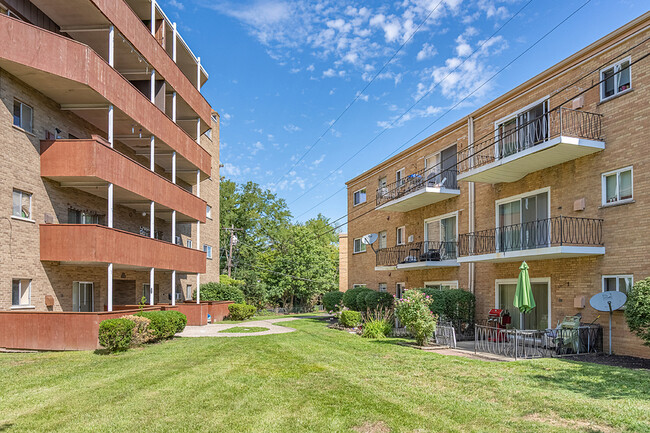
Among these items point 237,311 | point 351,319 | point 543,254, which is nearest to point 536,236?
point 543,254

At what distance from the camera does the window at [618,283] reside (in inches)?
500

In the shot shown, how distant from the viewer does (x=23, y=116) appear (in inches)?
615

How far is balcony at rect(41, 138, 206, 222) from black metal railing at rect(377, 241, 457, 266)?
11659 millimetres

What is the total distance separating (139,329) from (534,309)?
41.8ft

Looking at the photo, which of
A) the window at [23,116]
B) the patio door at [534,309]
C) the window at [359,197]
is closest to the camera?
the window at [23,116]

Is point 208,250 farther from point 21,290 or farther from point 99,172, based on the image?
point 21,290

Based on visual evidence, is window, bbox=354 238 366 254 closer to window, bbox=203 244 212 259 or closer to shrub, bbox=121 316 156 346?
window, bbox=203 244 212 259

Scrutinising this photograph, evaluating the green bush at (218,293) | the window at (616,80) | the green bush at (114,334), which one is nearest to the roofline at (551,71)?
the window at (616,80)

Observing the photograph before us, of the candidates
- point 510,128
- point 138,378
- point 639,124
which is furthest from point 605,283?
point 138,378

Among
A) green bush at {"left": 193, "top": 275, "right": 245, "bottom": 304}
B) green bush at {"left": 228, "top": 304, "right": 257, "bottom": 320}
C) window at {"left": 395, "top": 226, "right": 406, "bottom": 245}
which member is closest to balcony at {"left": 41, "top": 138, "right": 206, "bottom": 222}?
green bush at {"left": 228, "top": 304, "right": 257, "bottom": 320}

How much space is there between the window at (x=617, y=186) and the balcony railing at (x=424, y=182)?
20.4 feet

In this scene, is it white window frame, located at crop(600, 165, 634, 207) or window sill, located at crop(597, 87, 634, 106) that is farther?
window sill, located at crop(597, 87, 634, 106)

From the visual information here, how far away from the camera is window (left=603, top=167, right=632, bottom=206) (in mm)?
13031

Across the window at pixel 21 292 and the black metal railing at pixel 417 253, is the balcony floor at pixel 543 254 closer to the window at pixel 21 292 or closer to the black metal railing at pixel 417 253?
the black metal railing at pixel 417 253
